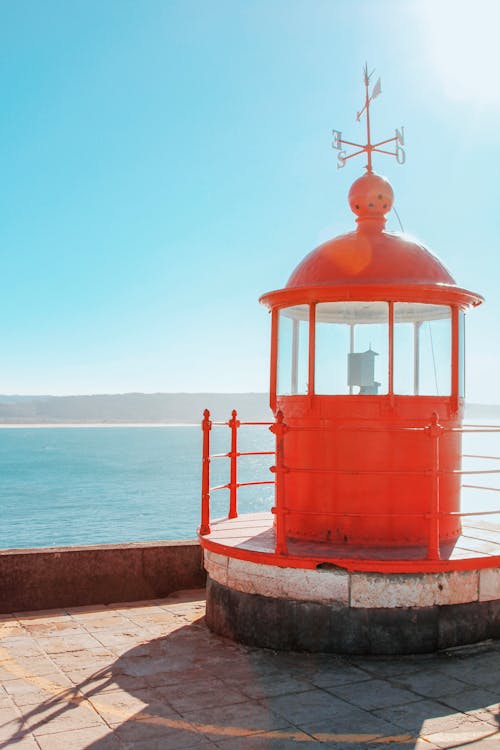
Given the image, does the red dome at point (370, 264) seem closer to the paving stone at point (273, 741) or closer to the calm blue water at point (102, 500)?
the paving stone at point (273, 741)

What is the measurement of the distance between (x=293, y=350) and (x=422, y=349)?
128cm

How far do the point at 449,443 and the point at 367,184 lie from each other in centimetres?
285

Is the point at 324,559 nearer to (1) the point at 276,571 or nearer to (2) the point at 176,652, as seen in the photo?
(1) the point at 276,571

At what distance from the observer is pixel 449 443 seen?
7.39 m

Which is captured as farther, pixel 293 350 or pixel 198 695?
pixel 293 350

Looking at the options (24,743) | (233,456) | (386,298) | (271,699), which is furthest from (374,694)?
(386,298)

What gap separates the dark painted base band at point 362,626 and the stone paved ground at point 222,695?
120 millimetres

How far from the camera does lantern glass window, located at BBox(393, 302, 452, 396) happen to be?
23.4ft

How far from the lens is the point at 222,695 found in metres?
5.44

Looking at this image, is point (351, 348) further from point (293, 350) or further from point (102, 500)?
point (102, 500)

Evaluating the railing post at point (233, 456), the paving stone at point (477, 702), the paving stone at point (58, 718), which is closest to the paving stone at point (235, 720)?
the paving stone at point (58, 718)

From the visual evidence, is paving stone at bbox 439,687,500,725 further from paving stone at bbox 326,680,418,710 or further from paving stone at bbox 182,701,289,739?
paving stone at bbox 182,701,289,739

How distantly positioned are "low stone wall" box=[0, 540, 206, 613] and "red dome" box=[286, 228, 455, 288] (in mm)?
3626

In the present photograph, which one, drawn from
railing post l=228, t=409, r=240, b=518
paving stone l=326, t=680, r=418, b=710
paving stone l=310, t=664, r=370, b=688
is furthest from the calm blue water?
paving stone l=326, t=680, r=418, b=710
